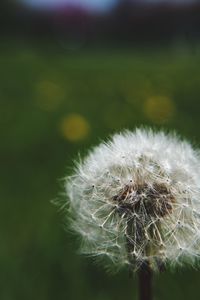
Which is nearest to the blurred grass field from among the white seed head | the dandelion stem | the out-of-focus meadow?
the out-of-focus meadow

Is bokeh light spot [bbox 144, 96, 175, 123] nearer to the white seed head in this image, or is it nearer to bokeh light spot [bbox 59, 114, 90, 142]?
bokeh light spot [bbox 59, 114, 90, 142]

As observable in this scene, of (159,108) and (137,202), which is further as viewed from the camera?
(159,108)

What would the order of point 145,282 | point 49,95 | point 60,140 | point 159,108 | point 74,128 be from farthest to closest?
point 49,95 < point 159,108 < point 74,128 < point 60,140 < point 145,282

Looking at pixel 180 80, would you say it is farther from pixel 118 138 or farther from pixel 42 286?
pixel 118 138

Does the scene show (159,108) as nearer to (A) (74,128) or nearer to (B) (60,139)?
(A) (74,128)

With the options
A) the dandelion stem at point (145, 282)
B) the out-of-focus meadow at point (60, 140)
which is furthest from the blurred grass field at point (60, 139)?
the dandelion stem at point (145, 282)

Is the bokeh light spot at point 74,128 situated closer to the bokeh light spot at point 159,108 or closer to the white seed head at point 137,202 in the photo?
the bokeh light spot at point 159,108

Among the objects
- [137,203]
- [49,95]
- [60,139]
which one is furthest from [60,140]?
[137,203]
